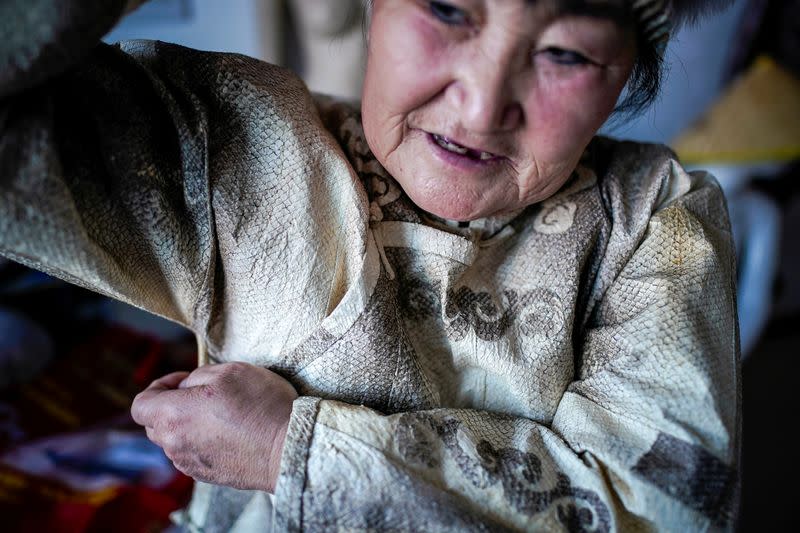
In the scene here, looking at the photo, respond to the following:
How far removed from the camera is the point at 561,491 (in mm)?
547

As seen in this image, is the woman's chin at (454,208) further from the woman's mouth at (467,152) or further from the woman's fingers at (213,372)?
the woman's fingers at (213,372)

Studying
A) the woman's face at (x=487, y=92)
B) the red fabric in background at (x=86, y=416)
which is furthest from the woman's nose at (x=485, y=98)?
the red fabric in background at (x=86, y=416)

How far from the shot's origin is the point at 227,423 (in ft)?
1.81

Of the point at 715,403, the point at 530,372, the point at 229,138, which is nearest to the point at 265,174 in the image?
the point at 229,138

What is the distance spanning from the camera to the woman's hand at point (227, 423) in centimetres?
55

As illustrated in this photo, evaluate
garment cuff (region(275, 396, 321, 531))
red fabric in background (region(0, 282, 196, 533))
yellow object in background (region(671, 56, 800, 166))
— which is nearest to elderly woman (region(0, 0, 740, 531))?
garment cuff (region(275, 396, 321, 531))

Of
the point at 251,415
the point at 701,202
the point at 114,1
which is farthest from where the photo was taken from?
the point at 701,202

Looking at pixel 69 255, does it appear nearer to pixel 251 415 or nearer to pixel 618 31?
pixel 251 415

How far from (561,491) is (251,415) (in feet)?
0.90

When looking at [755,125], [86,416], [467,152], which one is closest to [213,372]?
[467,152]

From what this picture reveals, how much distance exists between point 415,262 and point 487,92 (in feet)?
0.63

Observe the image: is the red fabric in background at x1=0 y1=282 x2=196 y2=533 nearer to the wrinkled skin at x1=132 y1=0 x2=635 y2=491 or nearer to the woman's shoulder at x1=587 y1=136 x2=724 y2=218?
the wrinkled skin at x1=132 y1=0 x2=635 y2=491

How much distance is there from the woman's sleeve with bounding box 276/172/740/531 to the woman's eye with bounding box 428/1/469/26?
0.30 m

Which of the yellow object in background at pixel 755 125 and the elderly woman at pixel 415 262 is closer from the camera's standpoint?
the elderly woman at pixel 415 262
